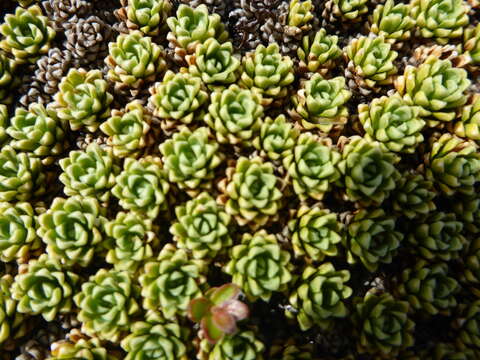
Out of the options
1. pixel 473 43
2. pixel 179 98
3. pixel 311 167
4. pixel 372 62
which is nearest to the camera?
pixel 311 167

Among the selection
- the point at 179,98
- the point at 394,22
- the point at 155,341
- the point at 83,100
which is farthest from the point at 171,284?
the point at 394,22

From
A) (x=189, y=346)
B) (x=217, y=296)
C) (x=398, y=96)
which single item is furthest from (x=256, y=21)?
(x=189, y=346)

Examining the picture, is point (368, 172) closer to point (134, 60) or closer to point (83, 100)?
point (134, 60)

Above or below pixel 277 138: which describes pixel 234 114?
above

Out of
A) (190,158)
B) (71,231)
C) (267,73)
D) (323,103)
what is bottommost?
(71,231)

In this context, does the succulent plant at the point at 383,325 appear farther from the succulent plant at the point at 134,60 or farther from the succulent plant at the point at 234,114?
the succulent plant at the point at 134,60

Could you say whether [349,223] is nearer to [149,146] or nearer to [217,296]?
[217,296]

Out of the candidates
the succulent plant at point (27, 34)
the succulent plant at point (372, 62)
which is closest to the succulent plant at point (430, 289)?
the succulent plant at point (372, 62)

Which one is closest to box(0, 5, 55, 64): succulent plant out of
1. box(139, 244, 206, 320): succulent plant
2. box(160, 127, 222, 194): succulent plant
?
box(160, 127, 222, 194): succulent plant
